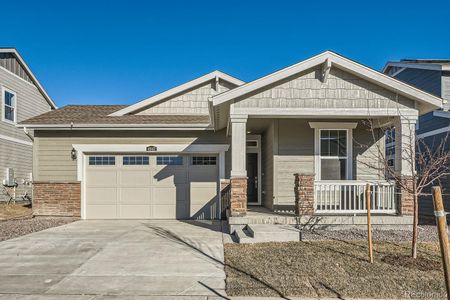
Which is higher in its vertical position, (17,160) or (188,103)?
(188,103)

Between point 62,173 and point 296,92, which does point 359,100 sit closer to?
point 296,92

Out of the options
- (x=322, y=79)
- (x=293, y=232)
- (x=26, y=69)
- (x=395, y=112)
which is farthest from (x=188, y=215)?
(x=26, y=69)

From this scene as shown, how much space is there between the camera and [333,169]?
439 inches

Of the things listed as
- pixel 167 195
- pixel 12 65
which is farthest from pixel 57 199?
pixel 12 65

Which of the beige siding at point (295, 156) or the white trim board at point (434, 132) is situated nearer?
the beige siding at point (295, 156)

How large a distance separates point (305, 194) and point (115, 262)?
4.76 meters

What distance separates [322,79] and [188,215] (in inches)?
255

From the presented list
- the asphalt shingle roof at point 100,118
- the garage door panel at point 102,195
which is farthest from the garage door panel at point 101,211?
the asphalt shingle roof at point 100,118

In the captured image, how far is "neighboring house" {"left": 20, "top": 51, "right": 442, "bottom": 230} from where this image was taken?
368 inches

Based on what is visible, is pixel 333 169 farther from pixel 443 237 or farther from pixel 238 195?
pixel 443 237

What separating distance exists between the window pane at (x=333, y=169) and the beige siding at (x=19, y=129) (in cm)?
1462

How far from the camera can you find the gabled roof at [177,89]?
14.2 metres

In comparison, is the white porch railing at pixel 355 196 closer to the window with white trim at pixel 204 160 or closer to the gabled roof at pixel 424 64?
the window with white trim at pixel 204 160

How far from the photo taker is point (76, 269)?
20.5 feet
